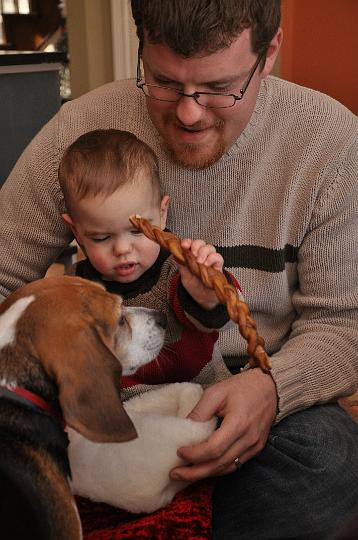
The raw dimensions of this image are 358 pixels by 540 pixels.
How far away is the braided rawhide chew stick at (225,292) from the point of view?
1098mm

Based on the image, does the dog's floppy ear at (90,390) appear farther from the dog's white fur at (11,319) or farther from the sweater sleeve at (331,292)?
the sweater sleeve at (331,292)

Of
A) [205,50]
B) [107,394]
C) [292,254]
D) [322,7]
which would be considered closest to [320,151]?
[292,254]

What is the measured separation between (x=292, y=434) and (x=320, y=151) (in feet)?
Result: 1.84

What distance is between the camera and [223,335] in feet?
4.91

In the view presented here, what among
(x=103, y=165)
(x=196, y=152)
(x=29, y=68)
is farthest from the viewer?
(x=29, y=68)

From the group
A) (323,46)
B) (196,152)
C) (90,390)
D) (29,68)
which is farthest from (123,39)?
(90,390)

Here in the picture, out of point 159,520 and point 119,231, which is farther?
point 119,231

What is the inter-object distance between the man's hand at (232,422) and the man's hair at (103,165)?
40cm

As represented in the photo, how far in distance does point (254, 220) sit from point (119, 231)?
11.9 inches

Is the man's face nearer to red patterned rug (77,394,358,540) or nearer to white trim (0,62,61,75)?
red patterned rug (77,394,358,540)

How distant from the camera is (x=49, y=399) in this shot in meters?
1.08

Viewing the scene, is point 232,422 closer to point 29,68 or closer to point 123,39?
point 29,68

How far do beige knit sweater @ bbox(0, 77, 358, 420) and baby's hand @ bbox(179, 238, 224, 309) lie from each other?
0.23m

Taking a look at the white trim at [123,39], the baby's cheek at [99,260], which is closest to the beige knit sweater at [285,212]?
the baby's cheek at [99,260]
